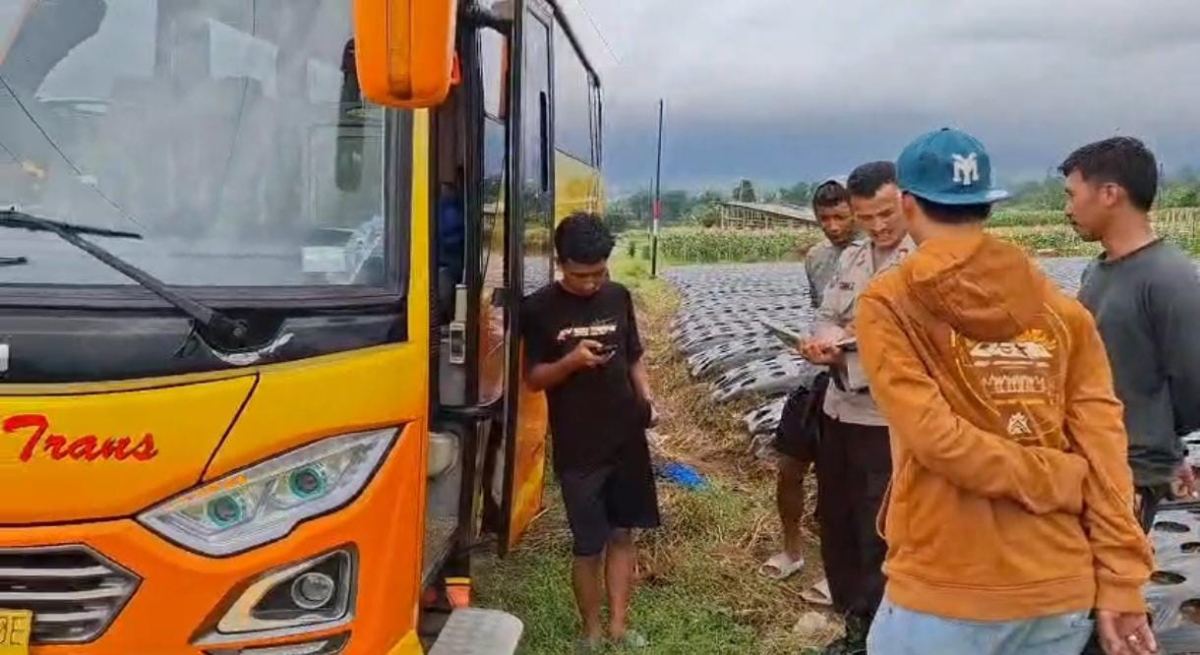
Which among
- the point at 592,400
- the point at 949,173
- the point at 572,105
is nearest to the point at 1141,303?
the point at 949,173

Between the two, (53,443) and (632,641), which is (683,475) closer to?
(632,641)

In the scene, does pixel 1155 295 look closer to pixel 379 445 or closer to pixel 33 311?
pixel 379 445

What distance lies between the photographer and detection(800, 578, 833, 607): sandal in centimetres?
495

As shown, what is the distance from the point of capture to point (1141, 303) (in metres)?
3.18

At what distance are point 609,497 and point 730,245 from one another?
34.8 m

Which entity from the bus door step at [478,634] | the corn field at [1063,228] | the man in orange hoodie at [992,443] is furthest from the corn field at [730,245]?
the man in orange hoodie at [992,443]

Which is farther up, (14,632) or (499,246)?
(499,246)

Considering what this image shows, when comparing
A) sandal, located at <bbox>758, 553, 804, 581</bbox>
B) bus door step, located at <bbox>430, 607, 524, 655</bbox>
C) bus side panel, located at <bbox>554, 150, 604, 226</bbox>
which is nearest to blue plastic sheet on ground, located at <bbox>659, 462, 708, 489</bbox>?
sandal, located at <bbox>758, 553, 804, 581</bbox>

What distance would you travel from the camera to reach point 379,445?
2.73 m

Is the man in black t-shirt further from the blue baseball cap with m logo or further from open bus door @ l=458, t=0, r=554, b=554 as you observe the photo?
the blue baseball cap with m logo

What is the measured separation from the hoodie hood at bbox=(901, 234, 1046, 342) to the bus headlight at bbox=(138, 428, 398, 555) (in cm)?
127

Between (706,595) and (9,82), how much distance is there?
3.36 metres

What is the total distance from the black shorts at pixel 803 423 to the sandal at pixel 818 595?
1.89 feet

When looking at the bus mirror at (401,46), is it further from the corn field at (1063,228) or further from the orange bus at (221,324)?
the corn field at (1063,228)
